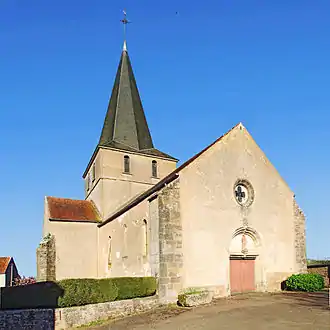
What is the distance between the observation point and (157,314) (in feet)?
50.5

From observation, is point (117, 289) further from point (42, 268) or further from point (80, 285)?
point (42, 268)

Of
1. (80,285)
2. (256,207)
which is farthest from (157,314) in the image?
(256,207)

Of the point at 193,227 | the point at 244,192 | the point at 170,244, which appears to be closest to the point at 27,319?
the point at 170,244

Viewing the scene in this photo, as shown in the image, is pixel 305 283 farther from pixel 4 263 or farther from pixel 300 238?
pixel 4 263

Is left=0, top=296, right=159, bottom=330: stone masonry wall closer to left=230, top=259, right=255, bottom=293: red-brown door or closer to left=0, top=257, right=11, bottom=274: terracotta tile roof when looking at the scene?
left=230, top=259, right=255, bottom=293: red-brown door

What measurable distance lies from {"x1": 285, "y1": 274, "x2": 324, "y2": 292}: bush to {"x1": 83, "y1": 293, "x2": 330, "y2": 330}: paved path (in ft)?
9.11

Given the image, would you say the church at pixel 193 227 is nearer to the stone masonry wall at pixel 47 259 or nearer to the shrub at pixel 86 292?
the stone masonry wall at pixel 47 259

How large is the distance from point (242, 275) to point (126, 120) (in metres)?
15.7

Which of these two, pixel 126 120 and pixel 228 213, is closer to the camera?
pixel 228 213

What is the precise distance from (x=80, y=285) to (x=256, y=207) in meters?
10.00

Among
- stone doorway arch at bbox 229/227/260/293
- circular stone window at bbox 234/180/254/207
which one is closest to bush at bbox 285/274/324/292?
stone doorway arch at bbox 229/227/260/293

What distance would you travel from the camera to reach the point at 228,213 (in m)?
20.1

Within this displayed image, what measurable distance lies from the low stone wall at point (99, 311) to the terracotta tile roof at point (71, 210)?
11.3 metres

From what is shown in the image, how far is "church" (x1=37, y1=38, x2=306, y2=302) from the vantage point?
1828 centimetres
